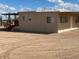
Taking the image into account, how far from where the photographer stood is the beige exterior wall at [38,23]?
1339 inches

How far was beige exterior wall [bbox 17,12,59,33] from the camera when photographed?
3400cm

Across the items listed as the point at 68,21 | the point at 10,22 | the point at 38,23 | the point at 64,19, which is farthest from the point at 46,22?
the point at 10,22

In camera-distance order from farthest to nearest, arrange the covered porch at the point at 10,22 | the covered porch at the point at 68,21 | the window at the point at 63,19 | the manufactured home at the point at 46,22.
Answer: the covered porch at the point at 10,22 → the window at the point at 63,19 → the covered porch at the point at 68,21 → the manufactured home at the point at 46,22

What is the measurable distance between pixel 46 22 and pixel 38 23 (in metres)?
1.60

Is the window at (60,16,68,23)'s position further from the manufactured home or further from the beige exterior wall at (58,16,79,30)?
the beige exterior wall at (58,16,79,30)

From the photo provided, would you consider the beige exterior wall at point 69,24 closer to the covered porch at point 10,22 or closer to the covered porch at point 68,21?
the covered porch at point 68,21

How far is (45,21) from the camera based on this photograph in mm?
35062

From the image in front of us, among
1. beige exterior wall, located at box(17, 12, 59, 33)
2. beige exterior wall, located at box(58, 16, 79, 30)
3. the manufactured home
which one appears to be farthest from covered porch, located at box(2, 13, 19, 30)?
beige exterior wall, located at box(58, 16, 79, 30)

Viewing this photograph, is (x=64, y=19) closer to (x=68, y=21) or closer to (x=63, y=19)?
(x=63, y=19)

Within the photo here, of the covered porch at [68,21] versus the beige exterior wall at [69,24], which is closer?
the covered porch at [68,21]

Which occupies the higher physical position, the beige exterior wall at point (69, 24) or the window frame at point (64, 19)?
the window frame at point (64, 19)

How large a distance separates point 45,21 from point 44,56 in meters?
20.2

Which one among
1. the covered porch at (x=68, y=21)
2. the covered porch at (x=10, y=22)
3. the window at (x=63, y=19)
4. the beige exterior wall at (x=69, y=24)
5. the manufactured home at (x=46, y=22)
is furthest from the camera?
the covered porch at (x=10, y=22)

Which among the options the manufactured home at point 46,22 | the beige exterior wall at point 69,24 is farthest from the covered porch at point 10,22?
the beige exterior wall at point 69,24
